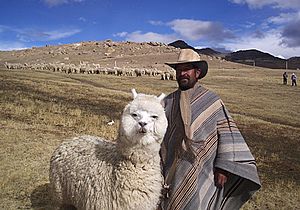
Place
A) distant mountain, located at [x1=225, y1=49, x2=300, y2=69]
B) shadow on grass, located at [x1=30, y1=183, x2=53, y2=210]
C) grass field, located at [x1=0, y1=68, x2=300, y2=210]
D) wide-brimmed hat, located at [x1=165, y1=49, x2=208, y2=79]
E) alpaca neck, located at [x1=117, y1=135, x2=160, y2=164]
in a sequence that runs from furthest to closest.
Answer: distant mountain, located at [x1=225, y1=49, x2=300, y2=69]
grass field, located at [x1=0, y1=68, x2=300, y2=210]
shadow on grass, located at [x1=30, y1=183, x2=53, y2=210]
wide-brimmed hat, located at [x1=165, y1=49, x2=208, y2=79]
alpaca neck, located at [x1=117, y1=135, x2=160, y2=164]

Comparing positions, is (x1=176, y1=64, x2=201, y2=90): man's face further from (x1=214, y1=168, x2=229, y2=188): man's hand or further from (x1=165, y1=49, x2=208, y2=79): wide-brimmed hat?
(x1=214, y1=168, x2=229, y2=188): man's hand

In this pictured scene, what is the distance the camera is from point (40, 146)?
7.57 meters

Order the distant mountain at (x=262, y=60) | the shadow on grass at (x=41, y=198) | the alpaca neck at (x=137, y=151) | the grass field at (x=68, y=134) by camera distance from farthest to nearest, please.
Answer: the distant mountain at (x=262, y=60) → the grass field at (x=68, y=134) → the shadow on grass at (x=41, y=198) → the alpaca neck at (x=137, y=151)

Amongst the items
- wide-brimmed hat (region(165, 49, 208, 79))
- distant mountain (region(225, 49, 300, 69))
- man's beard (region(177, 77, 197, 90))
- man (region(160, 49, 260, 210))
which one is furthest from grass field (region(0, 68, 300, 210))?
distant mountain (region(225, 49, 300, 69))

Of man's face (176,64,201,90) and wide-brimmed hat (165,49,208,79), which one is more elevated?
wide-brimmed hat (165,49,208,79)

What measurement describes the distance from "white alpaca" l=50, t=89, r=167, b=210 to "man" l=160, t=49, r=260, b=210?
192 millimetres

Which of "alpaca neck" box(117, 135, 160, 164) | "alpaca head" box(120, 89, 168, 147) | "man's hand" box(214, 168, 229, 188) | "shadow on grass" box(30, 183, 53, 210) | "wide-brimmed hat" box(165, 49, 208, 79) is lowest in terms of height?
"shadow on grass" box(30, 183, 53, 210)

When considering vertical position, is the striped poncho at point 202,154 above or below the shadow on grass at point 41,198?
above

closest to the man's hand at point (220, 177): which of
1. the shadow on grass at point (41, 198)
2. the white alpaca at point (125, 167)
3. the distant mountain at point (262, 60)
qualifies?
the white alpaca at point (125, 167)

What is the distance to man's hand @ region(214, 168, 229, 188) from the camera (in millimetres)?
3328

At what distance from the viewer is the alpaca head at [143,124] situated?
313 cm

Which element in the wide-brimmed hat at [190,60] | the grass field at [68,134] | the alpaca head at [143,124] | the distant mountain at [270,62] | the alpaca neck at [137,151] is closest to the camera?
the alpaca head at [143,124]

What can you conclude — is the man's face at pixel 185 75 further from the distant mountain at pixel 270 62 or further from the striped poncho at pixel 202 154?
the distant mountain at pixel 270 62

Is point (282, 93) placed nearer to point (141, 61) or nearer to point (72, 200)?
point (72, 200)
